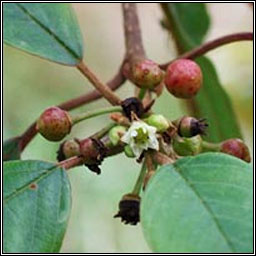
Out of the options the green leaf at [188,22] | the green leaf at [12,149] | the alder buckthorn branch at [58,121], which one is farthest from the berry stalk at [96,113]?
the green leaf at [188,22]

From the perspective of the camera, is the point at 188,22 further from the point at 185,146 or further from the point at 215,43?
the point at 185,146

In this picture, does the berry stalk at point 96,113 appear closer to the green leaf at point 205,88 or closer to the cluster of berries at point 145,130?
A: the cluster of berries at point 145,130

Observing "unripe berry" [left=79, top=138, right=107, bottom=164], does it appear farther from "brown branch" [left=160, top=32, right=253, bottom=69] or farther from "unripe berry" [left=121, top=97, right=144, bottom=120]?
"brown branch" [left=160, top=32, right=253, bottom=69]

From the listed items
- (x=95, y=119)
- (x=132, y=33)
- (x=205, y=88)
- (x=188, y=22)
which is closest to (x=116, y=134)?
(x=132, y=33)

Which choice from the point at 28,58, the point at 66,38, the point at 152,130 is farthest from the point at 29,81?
the point at 152,130

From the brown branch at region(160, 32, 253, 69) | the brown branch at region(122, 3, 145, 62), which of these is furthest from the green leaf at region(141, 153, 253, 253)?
the brown branch at region(122, 3, 145, 62)

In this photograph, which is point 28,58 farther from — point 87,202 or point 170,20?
point 170,20
